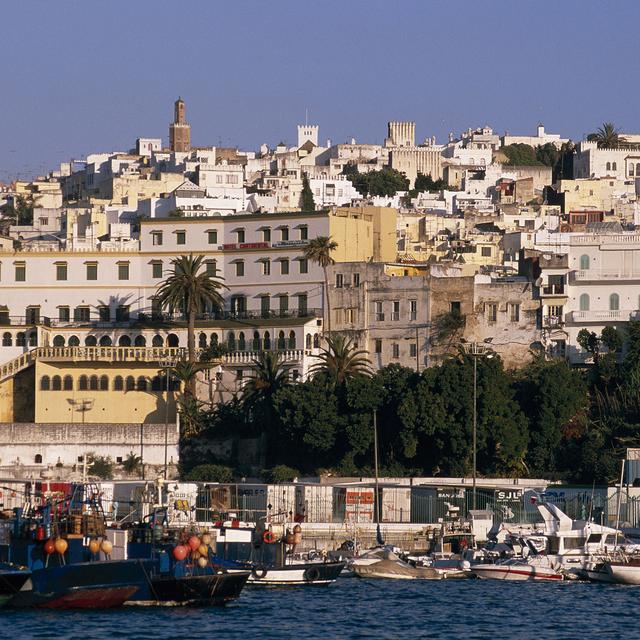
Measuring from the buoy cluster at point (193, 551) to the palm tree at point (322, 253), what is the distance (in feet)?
131

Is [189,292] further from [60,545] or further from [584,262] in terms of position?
[60,545]

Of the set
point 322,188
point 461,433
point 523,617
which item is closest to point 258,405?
point 461,433

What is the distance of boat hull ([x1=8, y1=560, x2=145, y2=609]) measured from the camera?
57656mm

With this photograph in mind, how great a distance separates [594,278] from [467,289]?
6.40 meters

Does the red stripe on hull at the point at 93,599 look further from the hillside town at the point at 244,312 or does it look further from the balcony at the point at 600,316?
the balcony at the point at 600,316

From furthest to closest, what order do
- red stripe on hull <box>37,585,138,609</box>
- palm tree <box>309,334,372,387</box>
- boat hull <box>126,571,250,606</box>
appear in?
1. palm tree <box>309,334,372,387</box>
2. boat hull <box>126,571,250,606</box>
3. red stripe on hull <box>37,585,138,609</box>

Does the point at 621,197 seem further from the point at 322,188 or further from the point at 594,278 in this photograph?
the point at 594,278

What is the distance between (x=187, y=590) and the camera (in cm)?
5822

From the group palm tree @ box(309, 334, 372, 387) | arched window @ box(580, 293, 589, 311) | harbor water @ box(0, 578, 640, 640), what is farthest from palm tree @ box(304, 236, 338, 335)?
harbor water @ box(0, 578, 640, 640)

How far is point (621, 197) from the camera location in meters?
148

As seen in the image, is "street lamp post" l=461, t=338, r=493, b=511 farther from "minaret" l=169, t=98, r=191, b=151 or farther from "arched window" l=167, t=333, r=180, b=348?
"minaret" l=169, t=98, r=191, b=151

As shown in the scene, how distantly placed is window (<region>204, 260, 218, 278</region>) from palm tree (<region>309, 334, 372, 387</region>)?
9.71 meters

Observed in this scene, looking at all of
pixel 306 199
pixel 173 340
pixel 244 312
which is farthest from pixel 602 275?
pixel 306 199

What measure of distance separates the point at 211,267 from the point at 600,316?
21178mm
